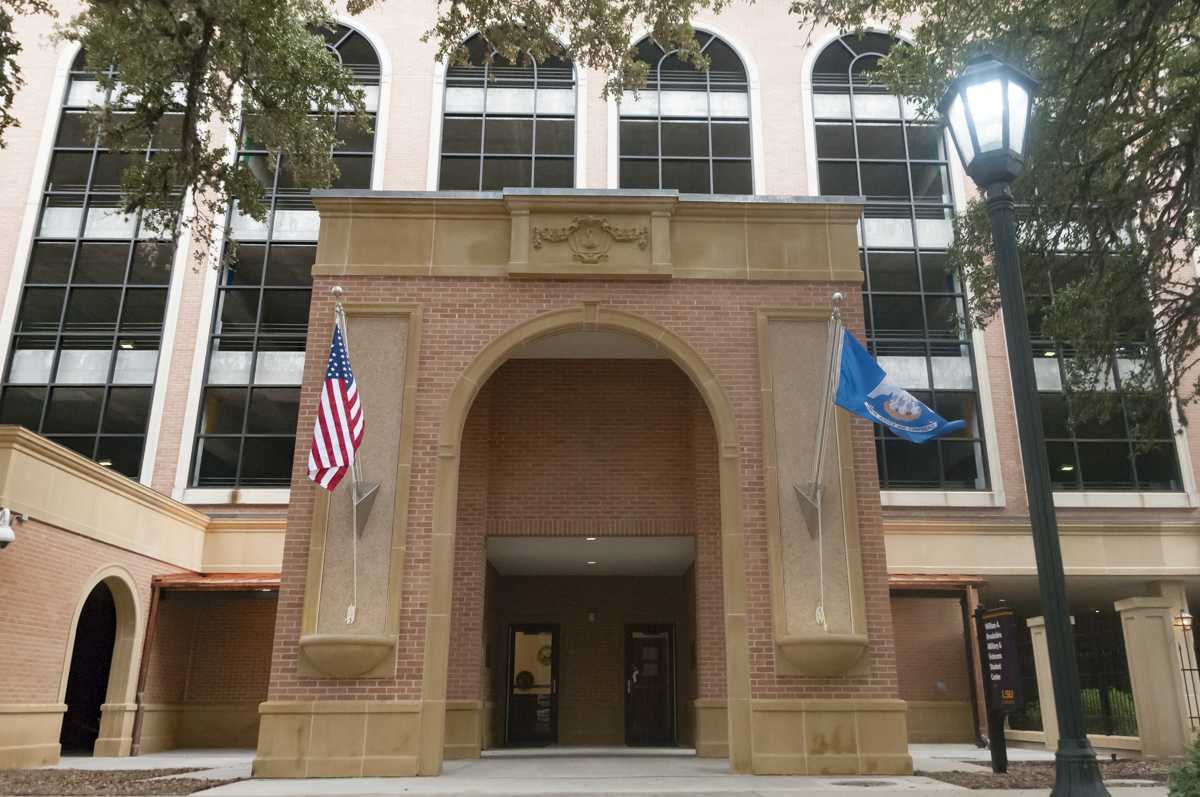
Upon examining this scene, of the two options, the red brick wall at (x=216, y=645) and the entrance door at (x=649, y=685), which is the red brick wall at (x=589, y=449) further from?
the red brick wall at (x=216, y=645)

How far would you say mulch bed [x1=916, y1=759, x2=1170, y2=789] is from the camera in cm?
1009

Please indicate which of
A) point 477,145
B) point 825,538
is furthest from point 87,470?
point 477,145

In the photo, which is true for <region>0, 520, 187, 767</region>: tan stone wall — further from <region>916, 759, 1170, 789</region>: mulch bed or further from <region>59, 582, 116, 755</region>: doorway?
<region>916, 759, 1170, 789</region>: mulch bed

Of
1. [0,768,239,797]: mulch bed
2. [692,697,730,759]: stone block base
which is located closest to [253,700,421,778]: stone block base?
[0,768,239,797]: mulch bed

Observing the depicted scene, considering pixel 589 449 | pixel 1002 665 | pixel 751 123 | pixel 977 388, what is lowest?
pixel 1002 665

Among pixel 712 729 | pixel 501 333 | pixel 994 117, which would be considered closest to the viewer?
pixel 994 117

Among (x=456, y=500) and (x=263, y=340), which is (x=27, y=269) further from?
(x=456, y=500)

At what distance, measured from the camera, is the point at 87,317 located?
23.1 m

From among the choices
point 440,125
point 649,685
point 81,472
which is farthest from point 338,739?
point 440,125

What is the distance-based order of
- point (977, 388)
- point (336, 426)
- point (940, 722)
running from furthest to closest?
1. point (977, 388)
2. point (940, 722)
3. point (336, 426)

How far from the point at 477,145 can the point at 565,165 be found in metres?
2.57

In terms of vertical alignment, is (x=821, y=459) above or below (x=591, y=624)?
above

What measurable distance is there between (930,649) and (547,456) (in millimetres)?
11924

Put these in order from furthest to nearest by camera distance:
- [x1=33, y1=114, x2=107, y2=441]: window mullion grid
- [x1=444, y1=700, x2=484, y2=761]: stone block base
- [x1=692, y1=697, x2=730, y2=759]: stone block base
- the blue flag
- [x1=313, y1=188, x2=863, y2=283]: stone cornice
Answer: [x1=33, y1=114, x2=107, y2=441]: window mullion grid → [x1=692, y1=697, x2=730, y2=759]: stone block base → [x1=444, y1=700, x2=484, y2=761]: stone block base → [x1=313, y1=188, x2=863, y2=283]: stone cornice → the blue flag
